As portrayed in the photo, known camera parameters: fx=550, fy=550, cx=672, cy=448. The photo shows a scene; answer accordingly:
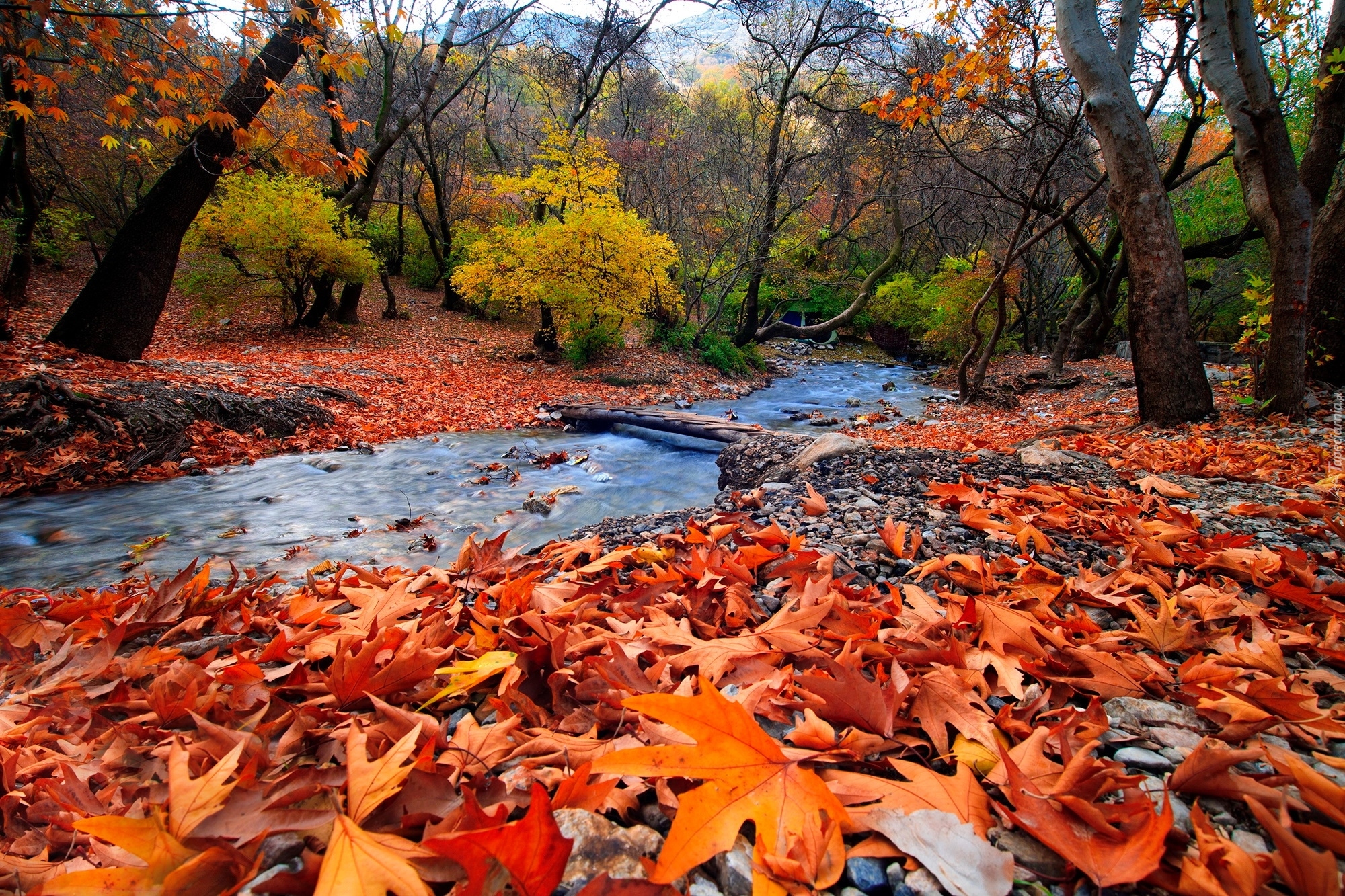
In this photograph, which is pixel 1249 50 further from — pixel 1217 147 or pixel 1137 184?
pixel 1217 147

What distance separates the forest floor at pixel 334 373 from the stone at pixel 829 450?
16.2ft

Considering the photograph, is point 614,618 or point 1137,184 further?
point 1137,184

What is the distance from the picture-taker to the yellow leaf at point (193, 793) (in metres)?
0.80

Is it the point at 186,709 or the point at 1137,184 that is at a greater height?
the point at 1137,184

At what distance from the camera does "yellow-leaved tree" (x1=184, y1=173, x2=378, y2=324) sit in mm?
10445

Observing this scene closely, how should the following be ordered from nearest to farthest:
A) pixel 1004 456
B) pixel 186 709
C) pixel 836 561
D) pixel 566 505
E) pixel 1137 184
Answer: pixel 186 709 → pixel 836 561 → pixel 1004 456 → pixel 1137 184 → pixel 566 505

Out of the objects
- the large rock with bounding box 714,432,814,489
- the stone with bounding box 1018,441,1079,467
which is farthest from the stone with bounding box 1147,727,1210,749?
the large rock with bounding box 714,432,814,489

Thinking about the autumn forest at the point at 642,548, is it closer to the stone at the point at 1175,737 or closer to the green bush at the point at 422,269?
the stone at the point at 1175,737

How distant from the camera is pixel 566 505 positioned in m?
4.95

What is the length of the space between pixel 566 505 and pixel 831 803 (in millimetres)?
4318

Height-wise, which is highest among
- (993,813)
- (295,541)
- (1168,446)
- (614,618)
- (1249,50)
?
(1249,50)

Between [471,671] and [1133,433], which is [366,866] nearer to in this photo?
[471,671]

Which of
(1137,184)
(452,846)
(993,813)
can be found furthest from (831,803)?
(1137,184)

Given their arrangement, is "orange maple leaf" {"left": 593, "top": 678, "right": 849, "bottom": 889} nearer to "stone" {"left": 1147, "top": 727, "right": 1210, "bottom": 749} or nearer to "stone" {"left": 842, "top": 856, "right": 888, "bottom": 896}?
"stone" {"left": 842, "top": 856, "right": 888, "bottom": 896}
